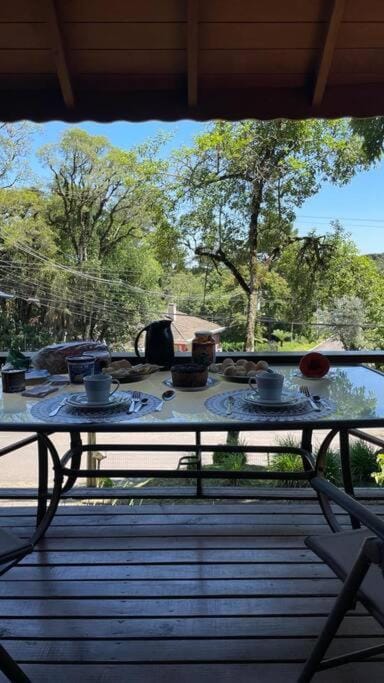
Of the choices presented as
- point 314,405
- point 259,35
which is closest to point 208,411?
point 314,405

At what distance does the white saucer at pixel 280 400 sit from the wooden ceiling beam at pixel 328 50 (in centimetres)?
138

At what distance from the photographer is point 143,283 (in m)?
16.2

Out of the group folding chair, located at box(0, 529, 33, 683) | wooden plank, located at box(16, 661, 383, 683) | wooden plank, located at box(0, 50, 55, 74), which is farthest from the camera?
wooden plank, located at box(0, 50, 55, 74)

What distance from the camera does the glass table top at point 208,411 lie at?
121cm

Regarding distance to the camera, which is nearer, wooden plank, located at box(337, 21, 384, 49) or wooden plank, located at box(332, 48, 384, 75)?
wooden plank, located at box(337, 21, 384, 49)

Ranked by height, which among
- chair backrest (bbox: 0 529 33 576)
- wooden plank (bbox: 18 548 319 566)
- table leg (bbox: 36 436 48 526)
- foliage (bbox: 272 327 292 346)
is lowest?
foliage (bbox: 272 327 292 346)

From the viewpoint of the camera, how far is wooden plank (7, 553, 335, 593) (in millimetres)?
1637

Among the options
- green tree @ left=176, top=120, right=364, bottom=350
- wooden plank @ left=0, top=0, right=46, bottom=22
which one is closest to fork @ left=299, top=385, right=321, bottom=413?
wooden plank @ left=0, top=0, right=46, bottom=22

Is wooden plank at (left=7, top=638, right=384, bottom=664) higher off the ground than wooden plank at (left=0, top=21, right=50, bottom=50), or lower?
lower

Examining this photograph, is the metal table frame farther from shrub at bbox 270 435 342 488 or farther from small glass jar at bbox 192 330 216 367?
shrub at bbox 270 435 342 488

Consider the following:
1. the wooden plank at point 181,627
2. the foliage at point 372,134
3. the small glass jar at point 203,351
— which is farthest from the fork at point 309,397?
the foliage at point 372,134

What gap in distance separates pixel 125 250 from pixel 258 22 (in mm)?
14813

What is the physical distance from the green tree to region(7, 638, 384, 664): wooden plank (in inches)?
443

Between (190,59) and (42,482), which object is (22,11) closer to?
(190,59)
